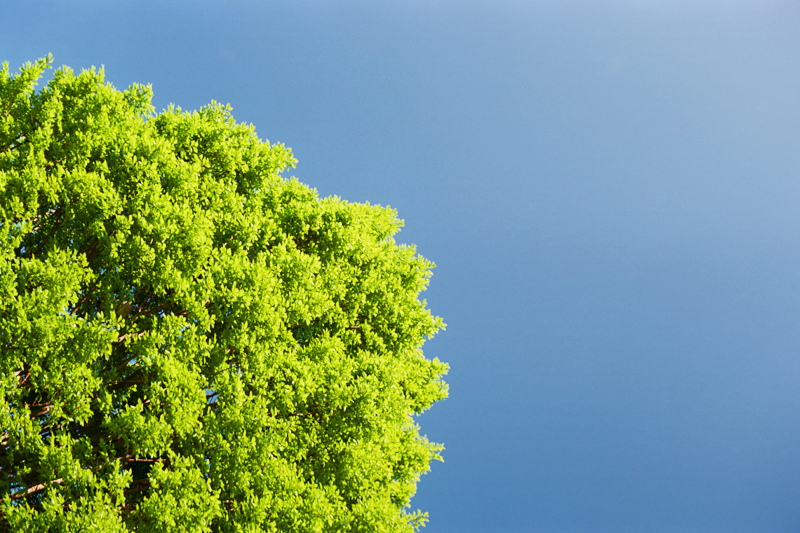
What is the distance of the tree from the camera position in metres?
10.7

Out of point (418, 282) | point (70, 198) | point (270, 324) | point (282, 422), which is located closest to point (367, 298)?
point (418, 282)

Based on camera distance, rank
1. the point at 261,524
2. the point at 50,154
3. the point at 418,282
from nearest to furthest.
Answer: the point at 261,524, the point at 50,154, the point at 418,282

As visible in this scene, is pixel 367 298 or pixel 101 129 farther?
pixel 367 298

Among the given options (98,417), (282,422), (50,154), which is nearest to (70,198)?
(50,154)

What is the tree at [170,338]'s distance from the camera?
423 inches

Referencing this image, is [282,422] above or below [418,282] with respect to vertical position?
below

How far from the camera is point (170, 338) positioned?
12.2m

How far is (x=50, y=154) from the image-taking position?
12.8m

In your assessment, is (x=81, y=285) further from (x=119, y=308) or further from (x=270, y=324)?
(x=270, y=324)

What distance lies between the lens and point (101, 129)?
43.5 feet

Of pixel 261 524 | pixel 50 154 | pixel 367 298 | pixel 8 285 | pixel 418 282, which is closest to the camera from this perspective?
pixel 8 285

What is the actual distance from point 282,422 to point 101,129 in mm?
8238

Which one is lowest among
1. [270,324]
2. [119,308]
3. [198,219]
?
[119,308]

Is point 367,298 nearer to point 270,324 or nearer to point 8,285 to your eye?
point 270,324
